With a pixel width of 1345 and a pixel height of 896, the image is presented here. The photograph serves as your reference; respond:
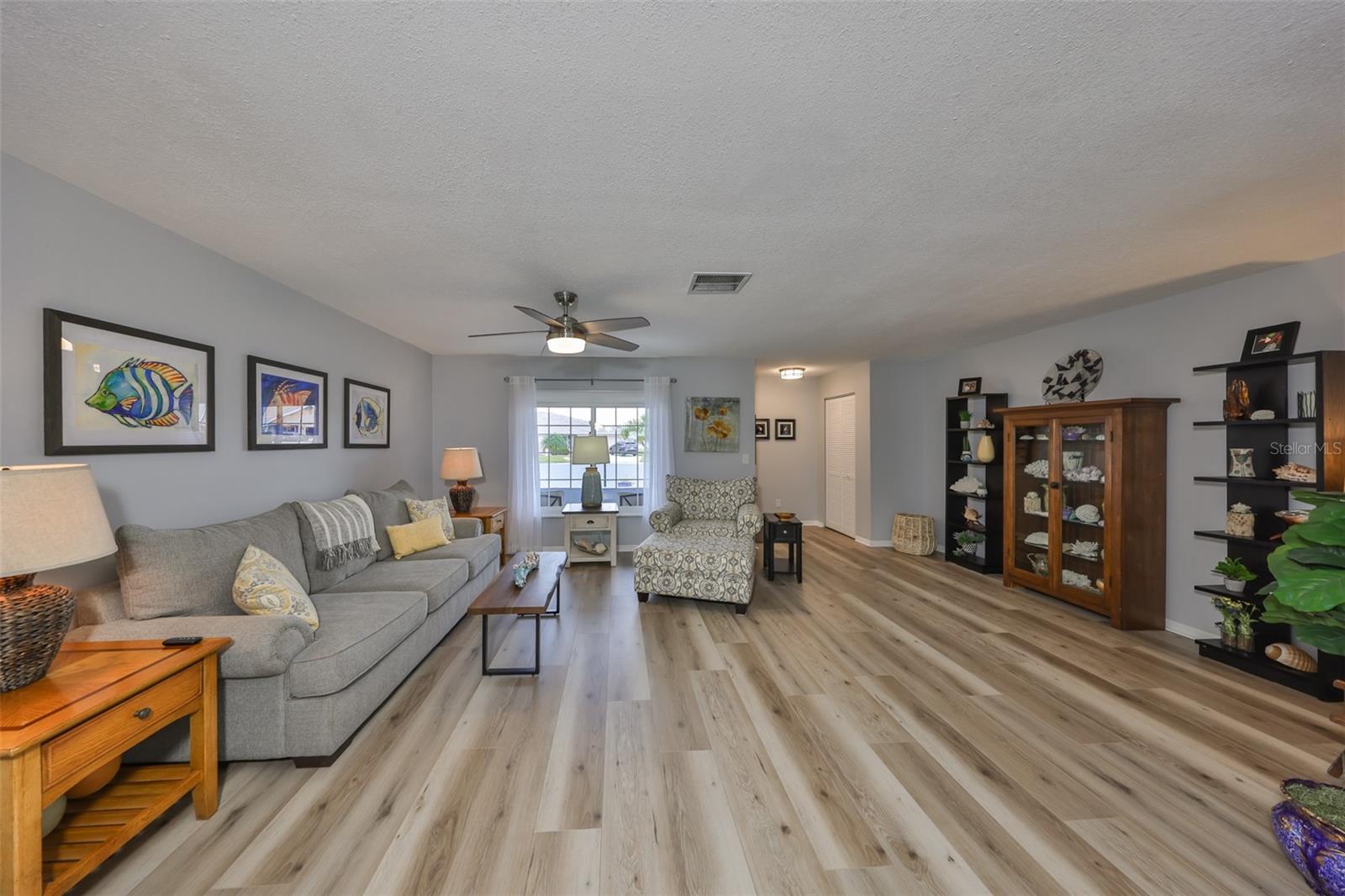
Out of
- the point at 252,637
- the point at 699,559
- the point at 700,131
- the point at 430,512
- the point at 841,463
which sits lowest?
the point at 699,559

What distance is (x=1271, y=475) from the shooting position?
3010mm

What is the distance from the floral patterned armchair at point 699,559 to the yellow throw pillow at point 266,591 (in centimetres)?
233

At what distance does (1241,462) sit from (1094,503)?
2.99 feet

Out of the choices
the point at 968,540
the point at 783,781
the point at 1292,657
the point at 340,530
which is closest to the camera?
the point at 783,781

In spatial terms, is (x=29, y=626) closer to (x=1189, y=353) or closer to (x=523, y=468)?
(x=523, y=468)

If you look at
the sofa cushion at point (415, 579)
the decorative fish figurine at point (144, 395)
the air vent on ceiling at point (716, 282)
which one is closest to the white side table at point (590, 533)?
the sofa cushion at point (415, 579)

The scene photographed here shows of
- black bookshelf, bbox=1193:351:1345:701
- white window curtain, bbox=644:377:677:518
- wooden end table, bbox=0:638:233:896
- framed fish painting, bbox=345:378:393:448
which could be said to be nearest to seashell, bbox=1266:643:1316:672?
black bookshelf, bbox=1193:351:1345:701

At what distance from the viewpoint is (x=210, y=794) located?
179 centimetres

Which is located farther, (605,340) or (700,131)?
(605,340)

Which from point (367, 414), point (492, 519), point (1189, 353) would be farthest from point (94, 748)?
point (1189, 353)

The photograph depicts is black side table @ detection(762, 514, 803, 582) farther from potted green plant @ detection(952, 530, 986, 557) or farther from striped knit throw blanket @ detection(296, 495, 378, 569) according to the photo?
striped knit throw blanket @ detection(296, 495, 378, 569)

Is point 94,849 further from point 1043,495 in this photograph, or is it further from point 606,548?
point 1043,495

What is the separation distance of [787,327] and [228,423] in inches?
158

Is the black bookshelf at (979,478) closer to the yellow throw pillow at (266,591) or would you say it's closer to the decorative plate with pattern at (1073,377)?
the decorative plate with pattern at (1073,377)
